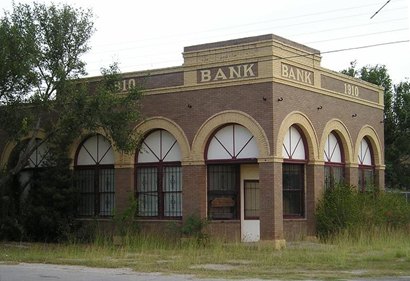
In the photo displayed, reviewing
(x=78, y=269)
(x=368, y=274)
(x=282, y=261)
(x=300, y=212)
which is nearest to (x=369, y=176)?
(x=300, y=212)

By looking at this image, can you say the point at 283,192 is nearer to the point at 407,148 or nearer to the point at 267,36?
the point at 267,36

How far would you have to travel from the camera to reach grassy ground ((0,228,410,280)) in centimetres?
1745

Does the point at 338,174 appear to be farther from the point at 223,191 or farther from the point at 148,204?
the point at 148,204

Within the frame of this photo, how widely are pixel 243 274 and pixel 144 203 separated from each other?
1100 cm

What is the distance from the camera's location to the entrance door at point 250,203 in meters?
25.4

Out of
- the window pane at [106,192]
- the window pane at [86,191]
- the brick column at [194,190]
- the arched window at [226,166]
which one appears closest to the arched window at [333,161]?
the arched window at [226,166]

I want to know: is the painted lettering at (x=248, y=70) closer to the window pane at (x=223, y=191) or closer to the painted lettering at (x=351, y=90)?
the window pane at (x=223, y=191)

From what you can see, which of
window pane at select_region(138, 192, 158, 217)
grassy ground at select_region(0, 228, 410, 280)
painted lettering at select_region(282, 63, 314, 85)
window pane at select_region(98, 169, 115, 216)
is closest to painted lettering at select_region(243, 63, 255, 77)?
painted lettering at select_region(282, 63, 314, 85)

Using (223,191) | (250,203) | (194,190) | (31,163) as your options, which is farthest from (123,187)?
(31,163)

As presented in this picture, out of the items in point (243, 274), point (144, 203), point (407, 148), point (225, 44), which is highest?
point (225, 44)

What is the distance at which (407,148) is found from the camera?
129 feet

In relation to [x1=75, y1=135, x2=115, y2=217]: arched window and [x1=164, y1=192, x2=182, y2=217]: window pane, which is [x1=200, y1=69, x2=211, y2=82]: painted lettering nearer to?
[x1=164, y1=192, x2=182, y2=217]: window pane

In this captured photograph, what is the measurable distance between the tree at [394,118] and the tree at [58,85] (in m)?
18.8

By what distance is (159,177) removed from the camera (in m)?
26.9
